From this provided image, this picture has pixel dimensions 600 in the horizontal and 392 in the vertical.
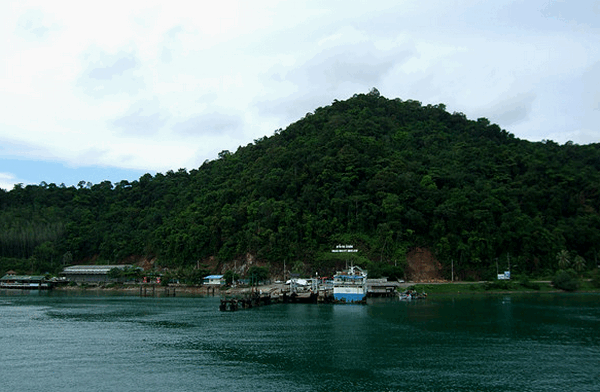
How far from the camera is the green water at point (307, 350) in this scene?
30406 millimetres

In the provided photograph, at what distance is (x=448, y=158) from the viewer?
431 ft

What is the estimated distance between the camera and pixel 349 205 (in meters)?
110

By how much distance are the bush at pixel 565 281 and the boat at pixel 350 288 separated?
127 feet

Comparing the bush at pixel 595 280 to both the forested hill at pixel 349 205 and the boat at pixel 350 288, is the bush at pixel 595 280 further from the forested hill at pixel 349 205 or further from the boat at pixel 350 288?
the boat at pixel 350 288

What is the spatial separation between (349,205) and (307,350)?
71926 mm

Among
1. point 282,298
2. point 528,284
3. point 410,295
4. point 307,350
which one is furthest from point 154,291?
point 307,350

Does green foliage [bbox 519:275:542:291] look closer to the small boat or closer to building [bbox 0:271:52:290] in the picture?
the small boat

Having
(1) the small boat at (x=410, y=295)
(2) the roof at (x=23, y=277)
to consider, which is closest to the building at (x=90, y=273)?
(2) the roof at (x=23, y=277)

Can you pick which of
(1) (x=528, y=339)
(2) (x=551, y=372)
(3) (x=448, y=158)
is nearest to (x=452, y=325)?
(1) (x=528, y=339)

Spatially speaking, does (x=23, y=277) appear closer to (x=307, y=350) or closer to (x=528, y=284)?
(x=307, y=350)

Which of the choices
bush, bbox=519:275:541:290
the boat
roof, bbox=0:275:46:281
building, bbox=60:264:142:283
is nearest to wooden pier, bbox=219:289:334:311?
the boat

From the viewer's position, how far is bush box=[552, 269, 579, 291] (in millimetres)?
90625

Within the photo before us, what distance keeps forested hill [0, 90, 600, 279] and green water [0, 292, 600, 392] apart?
120 feet

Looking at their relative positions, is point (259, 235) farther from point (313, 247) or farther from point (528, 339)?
point (528, 339)
